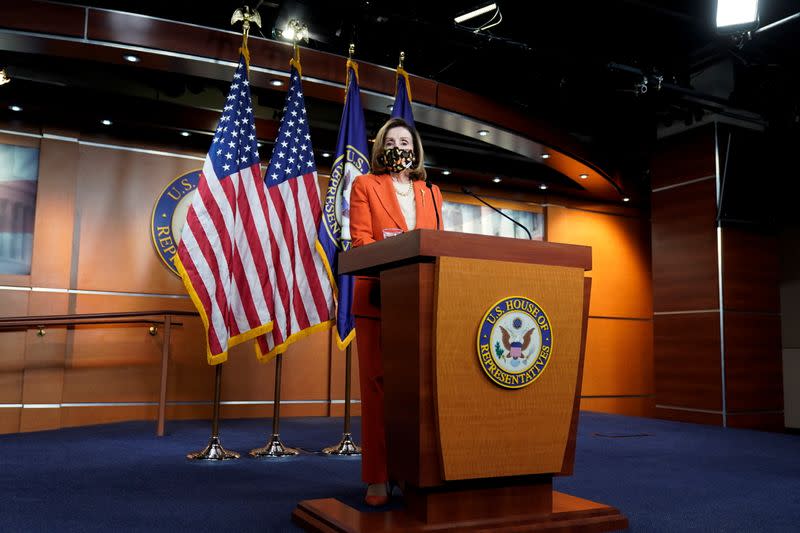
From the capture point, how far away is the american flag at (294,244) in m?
4.02

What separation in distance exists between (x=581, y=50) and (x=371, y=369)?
15.3ft

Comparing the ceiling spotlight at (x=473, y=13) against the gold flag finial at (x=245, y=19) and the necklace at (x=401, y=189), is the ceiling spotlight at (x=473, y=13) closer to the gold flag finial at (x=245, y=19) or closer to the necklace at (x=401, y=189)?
the gold flag finial at (x=245, y=19)

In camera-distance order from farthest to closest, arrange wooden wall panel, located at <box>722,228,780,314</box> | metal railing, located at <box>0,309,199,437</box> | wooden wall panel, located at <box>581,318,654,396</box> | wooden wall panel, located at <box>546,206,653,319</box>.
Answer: wooden wall panel, located at <box>546,206,653,319</box> → wooden wall panel, located at <box>581,318,654,396</box> → wooden wall panel, located at <box>722,228,780,314</box> → metal railing, located at <box>0,309,199,437</box>

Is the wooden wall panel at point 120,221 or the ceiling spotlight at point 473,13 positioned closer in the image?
the ceiling spotlight at point 473,13

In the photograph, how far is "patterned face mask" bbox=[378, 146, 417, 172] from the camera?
98.3 inches

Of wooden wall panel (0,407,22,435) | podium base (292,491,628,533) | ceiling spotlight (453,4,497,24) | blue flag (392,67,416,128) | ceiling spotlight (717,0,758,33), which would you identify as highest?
ceiling spotlight (453,4,497,24)

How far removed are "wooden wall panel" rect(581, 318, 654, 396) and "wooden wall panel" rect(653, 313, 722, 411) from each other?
1.11m

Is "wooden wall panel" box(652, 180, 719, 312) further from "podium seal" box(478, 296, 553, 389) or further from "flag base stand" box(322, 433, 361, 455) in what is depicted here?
"podium seal" box(478, 296, 553, 389)

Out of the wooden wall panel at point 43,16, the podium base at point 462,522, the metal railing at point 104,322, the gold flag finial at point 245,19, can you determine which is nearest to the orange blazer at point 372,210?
the podium base at point 462,522

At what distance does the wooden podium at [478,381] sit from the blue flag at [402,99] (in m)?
2.70

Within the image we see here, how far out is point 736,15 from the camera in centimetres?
454

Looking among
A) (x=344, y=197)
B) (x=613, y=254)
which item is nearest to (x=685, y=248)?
(x=613, y=254)

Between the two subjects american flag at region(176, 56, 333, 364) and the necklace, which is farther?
american flag at region(176, 56, 333, 364)

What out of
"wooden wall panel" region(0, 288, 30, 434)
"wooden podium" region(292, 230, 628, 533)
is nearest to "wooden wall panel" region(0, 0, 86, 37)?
"wooden wall panel" region(0, 288, 30, 434)
